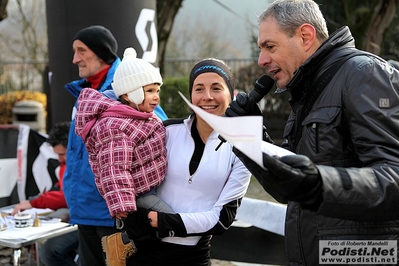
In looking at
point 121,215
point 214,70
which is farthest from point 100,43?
point 121,215

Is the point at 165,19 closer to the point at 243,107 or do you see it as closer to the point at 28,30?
the point at 28,30

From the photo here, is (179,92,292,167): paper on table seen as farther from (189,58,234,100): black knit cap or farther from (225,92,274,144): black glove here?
(189,58,234,100): black knit cap

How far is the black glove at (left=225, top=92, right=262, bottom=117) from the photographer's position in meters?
2.28

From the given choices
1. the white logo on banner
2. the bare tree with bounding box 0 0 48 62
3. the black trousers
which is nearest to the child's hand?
the black trousers

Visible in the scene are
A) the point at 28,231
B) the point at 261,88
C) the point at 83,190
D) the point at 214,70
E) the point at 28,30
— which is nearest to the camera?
the point at 261,88

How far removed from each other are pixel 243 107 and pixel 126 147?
70 centimetres

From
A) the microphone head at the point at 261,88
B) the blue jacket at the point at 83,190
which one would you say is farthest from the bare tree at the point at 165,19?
the microphone head at the point at 261,88

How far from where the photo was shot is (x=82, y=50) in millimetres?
3865

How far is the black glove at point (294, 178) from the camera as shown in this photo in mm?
1566

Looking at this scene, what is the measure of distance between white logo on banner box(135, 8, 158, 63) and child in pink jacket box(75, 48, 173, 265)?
222 centimetres

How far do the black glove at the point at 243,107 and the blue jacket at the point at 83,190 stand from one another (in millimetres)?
1285

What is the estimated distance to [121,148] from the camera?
106 inches

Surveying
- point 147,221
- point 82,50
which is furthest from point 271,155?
point 82,50

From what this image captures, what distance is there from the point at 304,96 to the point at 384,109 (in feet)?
1.14
